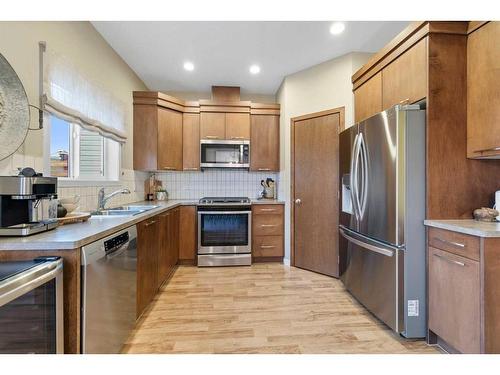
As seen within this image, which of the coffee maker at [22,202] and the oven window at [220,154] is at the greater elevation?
the oven window at [220,154]

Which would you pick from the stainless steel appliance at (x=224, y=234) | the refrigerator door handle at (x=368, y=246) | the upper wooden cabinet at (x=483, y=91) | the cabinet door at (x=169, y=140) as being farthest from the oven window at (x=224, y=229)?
the upper wooden cabinet at (x=483, y=91)

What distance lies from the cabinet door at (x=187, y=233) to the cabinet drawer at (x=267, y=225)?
839 mm

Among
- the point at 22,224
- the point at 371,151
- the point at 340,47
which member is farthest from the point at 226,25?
the point at 22,224

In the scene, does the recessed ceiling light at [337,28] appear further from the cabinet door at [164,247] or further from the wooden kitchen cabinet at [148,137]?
the cabinet door at [164,247]

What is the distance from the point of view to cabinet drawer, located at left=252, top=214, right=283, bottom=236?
11.9ft

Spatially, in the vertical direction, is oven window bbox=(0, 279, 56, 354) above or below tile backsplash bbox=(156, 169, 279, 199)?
Answer: below

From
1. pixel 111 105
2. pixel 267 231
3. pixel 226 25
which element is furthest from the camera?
pixel 267 231

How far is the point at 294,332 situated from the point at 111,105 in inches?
114

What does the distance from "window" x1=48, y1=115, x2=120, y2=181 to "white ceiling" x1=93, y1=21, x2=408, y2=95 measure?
1.06 meters

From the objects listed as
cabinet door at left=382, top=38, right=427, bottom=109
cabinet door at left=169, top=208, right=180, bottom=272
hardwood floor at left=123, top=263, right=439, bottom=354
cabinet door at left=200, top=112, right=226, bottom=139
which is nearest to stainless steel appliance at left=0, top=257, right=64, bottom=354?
hardwood floor at left=123, top=263, right=439, bottom=354

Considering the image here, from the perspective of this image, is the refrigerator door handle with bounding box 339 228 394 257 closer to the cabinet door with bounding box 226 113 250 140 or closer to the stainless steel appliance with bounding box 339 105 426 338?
the stainless steel appliance with bounding box 339 105 426 338

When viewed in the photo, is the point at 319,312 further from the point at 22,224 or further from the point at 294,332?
the point at 22,224

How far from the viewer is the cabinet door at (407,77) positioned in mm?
1887
